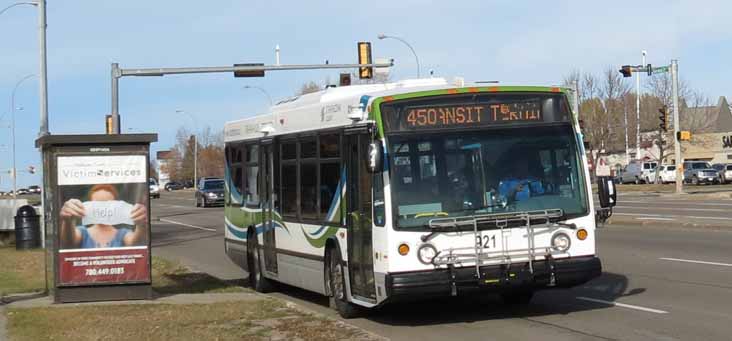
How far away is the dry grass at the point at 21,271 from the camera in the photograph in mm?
16373

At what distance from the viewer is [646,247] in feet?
65.5

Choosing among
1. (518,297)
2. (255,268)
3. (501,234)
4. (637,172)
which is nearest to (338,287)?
(518,297)

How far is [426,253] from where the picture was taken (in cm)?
1034

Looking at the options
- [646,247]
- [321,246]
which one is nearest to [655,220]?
[646,247]

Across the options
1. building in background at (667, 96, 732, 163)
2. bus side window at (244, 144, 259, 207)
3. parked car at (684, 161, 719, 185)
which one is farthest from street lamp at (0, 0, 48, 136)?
building in background at (667, 96, 732, 163)

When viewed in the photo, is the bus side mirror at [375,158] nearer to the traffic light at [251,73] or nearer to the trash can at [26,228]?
the trash can at [26,228]

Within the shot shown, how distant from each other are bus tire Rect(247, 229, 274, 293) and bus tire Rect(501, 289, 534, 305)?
14.8 ft

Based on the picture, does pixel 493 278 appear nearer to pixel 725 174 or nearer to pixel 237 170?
pixel 237 170

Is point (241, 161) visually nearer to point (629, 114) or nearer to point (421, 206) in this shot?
point (421, 206)

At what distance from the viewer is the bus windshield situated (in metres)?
10.5

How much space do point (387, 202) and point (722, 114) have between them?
104686 mm

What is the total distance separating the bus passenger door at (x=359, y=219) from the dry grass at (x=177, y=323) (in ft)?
1.87

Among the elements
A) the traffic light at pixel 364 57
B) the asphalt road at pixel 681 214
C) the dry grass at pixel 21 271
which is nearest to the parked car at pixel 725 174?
the asphalt road at pixel 681 214

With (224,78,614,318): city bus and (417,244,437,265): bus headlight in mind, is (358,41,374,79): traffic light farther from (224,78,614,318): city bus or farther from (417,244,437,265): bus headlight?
(417,244,437,265): bus headlight
